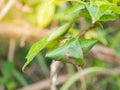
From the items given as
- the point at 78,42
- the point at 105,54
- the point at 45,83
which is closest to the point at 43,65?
the point at 45,83

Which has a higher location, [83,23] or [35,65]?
[83,23]

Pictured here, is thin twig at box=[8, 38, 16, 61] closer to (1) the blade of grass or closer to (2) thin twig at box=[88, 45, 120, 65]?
(1) the blade of grass

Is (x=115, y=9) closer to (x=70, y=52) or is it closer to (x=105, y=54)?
(x=70, y=52)

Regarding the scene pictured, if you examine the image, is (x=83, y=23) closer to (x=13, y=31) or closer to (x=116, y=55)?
(x=116, y=55)

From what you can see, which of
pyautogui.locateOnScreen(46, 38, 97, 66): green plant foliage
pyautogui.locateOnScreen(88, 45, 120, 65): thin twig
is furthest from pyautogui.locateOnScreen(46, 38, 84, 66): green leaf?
pyautogui.locateOnScreen(88, 45, 120, 65): thin twig

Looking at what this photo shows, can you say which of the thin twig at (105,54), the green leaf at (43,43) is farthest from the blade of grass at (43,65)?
the green leaf at (43,43)

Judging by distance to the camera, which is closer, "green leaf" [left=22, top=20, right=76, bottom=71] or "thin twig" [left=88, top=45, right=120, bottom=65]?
"green leaf" [left=22, top=20, right=76, bottom=71]

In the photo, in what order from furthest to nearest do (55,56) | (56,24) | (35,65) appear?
(35,65) → (56,24) → (55,56)

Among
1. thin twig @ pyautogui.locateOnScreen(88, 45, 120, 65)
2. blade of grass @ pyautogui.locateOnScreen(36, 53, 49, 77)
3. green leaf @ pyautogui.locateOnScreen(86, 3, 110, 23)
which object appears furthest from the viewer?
blade of grass @ pyautogui.locateOnScreen(36, 53, 49, 77)

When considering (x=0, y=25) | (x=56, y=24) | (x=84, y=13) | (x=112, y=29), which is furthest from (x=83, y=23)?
(x=84, y=13)
